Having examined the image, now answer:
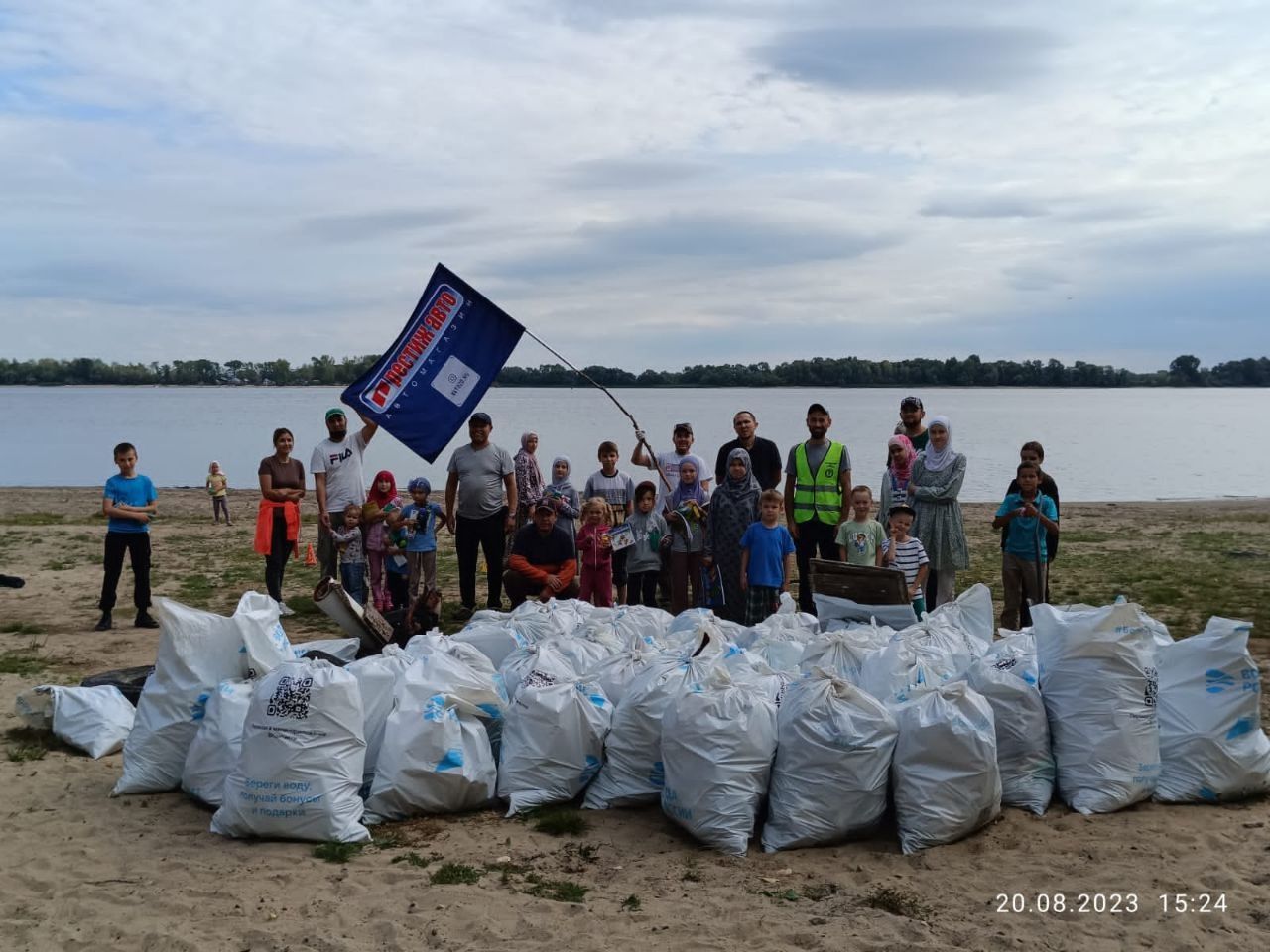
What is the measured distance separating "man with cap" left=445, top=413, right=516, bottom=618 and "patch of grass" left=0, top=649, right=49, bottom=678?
3.00m

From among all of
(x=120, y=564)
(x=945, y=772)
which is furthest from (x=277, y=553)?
(x=945, y=772)

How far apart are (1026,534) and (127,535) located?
265 inches

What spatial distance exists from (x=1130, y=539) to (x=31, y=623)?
1272 cm

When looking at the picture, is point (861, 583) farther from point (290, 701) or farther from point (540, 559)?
point (290, 701)

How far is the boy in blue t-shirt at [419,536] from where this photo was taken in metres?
8.31

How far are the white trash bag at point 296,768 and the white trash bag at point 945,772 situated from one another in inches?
86.2

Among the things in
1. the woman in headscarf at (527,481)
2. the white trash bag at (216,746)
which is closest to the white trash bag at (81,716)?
the white trash bag at (216,746)

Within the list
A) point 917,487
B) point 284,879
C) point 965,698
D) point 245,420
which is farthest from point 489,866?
point 245,420

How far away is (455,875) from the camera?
A: 4094 millimetres

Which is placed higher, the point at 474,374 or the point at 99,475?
the point at 474,374

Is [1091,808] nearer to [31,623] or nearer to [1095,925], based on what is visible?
[1095,925]

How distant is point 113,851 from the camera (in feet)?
14.3

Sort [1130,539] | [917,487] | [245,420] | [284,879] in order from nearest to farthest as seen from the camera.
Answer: [284,879] < [917,487] < [1130,539] < [245,420]
